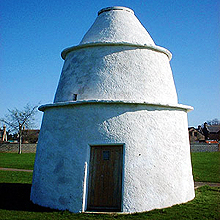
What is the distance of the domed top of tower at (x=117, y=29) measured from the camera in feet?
31.3

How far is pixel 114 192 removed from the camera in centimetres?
787

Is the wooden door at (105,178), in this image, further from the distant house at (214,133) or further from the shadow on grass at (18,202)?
the distant house at (214,133)

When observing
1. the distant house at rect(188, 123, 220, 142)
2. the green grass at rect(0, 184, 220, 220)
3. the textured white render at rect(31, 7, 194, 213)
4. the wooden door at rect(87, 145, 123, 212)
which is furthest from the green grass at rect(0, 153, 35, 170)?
the distant house at rect(188, 123, 220, 142)

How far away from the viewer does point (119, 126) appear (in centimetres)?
811

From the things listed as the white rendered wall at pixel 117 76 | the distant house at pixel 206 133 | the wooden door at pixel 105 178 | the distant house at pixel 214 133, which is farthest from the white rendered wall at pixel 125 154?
the distant house at pixel 214 133

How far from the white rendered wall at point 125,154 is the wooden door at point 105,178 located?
23cm

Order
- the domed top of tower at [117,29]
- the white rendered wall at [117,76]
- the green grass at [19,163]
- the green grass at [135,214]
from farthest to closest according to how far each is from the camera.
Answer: the green grass at [19,163] → the domed top of tower at [117,29] → the white rendered wall at [117,76] → the green grass at [135,214]

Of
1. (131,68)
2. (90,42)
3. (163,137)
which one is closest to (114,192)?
(163,137)

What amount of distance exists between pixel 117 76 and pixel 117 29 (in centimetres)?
214

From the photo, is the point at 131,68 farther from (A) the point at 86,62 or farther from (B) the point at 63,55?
(B) the point at 63,55

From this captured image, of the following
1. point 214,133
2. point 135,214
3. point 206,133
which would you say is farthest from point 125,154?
point 206,133

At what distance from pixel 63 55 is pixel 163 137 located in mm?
5079

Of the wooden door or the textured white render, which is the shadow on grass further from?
the wooden door

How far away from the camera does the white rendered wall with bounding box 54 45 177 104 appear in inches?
342
